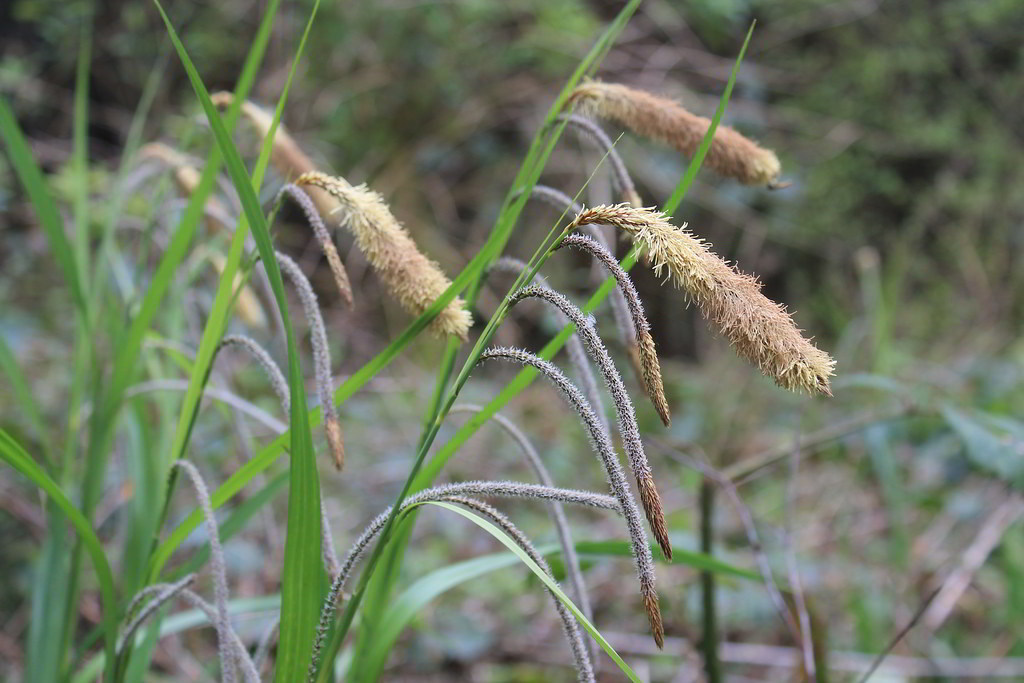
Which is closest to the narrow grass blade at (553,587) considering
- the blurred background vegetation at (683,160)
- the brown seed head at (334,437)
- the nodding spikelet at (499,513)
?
the nodding spikelet at (499,513)

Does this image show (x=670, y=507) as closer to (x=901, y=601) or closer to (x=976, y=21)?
(x=901, y=601)

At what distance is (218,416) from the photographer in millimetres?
2141

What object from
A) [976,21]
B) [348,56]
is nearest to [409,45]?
[348,56]

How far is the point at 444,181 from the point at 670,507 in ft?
5.79

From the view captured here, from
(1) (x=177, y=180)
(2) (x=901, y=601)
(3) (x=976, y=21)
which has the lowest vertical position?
(2) (x=901, y=601)

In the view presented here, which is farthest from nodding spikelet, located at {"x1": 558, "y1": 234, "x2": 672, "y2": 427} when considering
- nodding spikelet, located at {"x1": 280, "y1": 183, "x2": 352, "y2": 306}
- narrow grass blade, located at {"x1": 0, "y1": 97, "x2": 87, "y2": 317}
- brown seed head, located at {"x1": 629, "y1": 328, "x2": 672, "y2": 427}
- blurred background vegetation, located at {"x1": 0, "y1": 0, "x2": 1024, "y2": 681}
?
blurred background vegetation, located at {"x1": 0, "y1": 0, "x2": 1024, "y2": 681}

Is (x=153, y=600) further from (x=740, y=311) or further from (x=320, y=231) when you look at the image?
(x=740, y=311)

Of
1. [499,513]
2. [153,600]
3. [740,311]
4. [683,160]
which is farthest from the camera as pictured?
[683,160]

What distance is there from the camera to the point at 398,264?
591mm

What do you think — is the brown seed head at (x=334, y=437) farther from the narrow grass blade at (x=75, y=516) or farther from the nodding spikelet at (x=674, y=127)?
the nodding spikelet at (x=674, y=127)

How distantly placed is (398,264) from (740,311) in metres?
0.24

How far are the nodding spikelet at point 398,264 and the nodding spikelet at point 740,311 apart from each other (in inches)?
6.4

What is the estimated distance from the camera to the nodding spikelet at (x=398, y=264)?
0.59m

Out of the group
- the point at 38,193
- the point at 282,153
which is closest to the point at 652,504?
the point at 282,153
